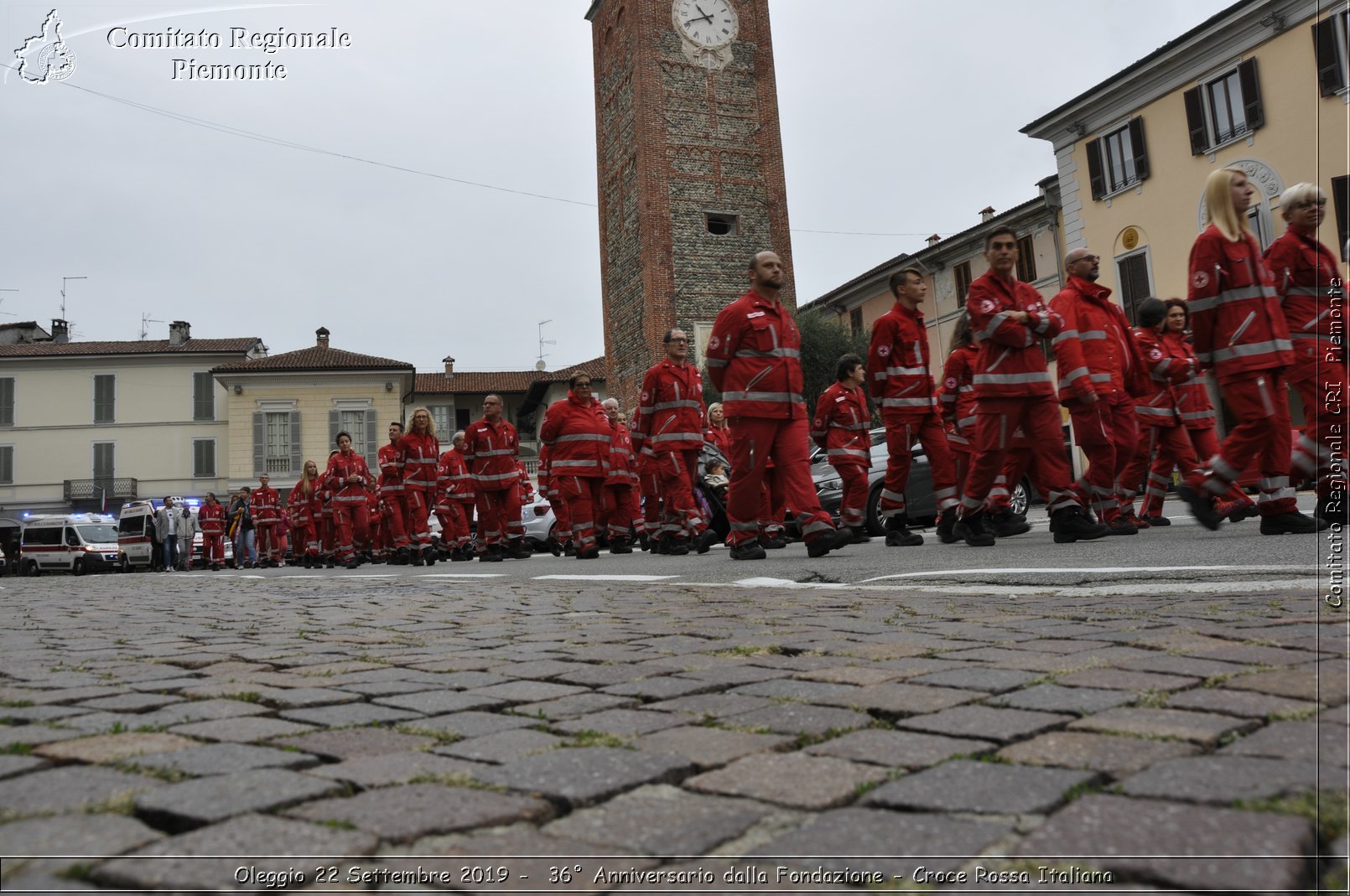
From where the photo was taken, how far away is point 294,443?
56.0 meters

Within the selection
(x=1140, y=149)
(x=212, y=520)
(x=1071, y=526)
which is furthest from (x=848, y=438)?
(x=1140, y=149)

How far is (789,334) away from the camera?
8359 millimetres

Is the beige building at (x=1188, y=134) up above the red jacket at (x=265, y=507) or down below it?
above

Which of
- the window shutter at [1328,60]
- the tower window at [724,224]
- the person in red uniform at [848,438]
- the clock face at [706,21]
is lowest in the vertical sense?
the person in red uniform at [848,438]

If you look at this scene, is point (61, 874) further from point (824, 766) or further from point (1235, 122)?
point (1235, 122)

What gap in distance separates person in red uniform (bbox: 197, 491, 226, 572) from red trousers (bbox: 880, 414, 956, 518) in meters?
22.2

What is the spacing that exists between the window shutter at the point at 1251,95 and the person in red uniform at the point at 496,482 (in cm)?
1962

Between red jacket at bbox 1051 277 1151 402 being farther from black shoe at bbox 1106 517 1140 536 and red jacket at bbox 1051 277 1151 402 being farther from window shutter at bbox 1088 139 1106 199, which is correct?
window shutter at bbox 1088 139 1106 199

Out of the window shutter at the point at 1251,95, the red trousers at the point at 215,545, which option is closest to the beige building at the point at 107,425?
the red trousers at the point at 215,545

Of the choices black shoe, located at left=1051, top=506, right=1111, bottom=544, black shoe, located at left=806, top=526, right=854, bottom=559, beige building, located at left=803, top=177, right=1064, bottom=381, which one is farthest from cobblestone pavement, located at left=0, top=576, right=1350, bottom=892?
beige building, located at left=803, top=177, right=1064, bottom=381

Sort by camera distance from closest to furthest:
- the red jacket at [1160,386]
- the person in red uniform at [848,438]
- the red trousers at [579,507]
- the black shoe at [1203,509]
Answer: the black shoe at [1203,509]
the red jacket at [1160,386]
the person in red uniform at [848,438]
the red trousers at [579,507]

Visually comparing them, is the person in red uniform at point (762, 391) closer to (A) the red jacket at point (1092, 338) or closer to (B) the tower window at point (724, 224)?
(A) the red jacket at point (1092, 338)

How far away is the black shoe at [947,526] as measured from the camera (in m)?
9.14

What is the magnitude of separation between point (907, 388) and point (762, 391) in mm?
1707
